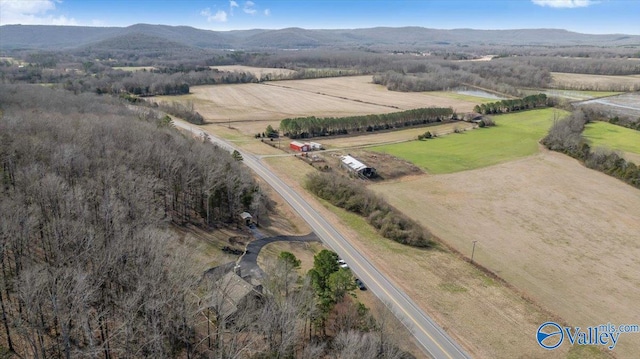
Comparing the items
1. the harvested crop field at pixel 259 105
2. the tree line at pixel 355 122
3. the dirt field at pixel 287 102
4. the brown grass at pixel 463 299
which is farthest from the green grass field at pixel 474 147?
the harvested crop field at pixel 259 105

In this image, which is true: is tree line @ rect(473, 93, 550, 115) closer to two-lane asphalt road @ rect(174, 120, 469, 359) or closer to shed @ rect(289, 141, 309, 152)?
shed @ rect(289, 141, 309, 152)

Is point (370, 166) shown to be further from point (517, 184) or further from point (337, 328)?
point (337, 328)

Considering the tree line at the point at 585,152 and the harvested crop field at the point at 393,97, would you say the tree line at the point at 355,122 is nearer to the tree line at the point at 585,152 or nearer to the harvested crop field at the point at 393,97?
the harvested crop field at the point at 393,97

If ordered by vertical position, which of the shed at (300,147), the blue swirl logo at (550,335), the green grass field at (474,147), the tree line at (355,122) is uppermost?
the tree line at (355,122)

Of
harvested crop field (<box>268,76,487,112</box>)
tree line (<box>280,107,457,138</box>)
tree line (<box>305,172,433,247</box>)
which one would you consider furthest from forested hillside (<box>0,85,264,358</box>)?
harvested crop field (<box>268,76,487,112</box>)

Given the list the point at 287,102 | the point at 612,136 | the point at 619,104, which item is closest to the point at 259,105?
the point at 287,102

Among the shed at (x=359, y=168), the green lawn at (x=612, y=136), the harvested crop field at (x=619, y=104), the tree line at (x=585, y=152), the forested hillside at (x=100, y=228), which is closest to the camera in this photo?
the forested hillside at (x=100, y=228)
